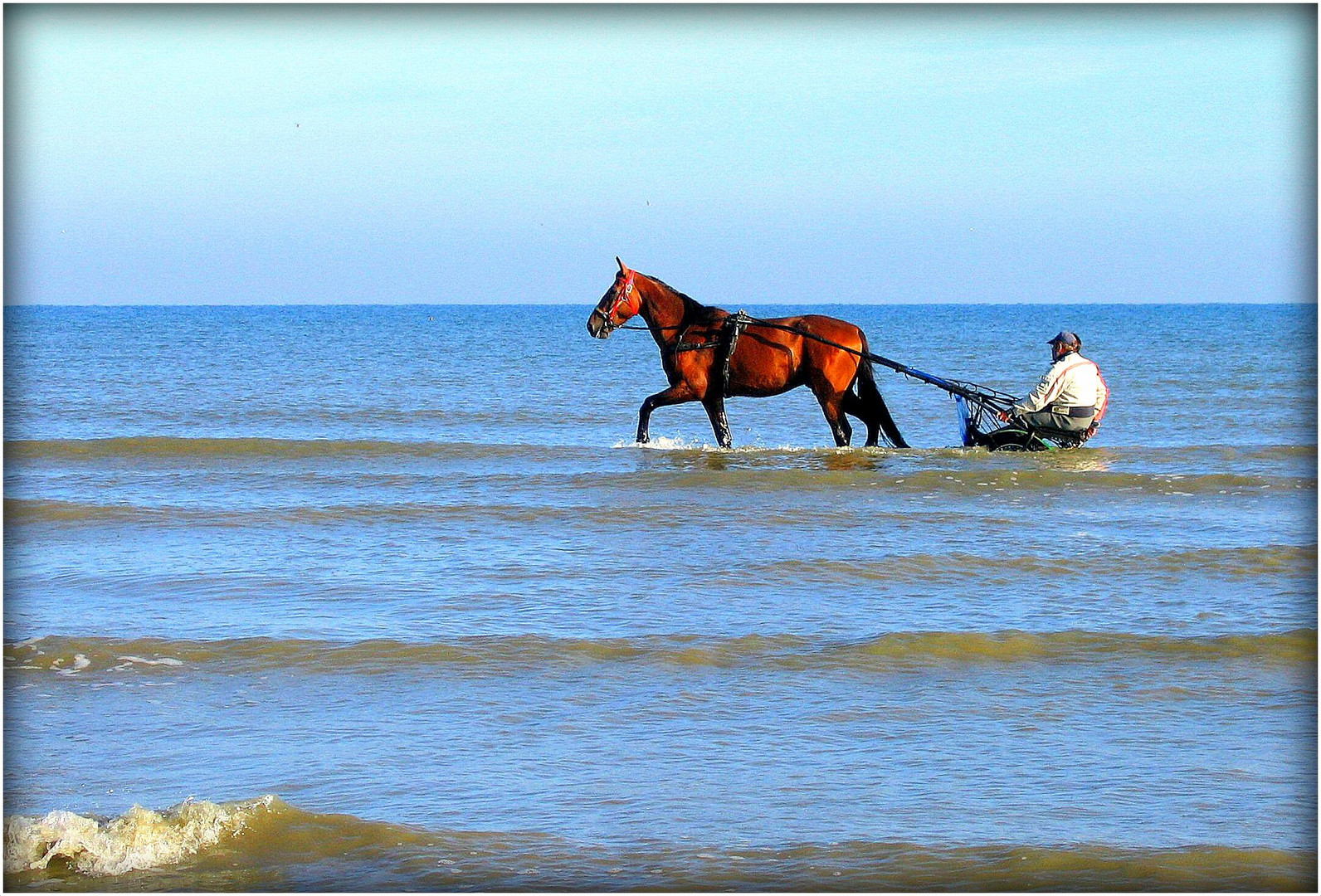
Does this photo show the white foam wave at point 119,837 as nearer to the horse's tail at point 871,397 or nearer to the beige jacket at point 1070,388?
the beige jacket at point 1070,388

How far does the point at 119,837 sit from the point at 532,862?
128 centimetres

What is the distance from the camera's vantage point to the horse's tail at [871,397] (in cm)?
1327

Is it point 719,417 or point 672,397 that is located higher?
point 672,397

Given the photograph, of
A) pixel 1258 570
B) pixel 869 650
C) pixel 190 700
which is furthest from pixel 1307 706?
pixel 190 700

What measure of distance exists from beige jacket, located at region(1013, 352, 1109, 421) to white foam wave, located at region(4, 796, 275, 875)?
9199 mm

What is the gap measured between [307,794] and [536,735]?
37.2 inches

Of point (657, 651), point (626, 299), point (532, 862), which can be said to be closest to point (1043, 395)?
point (626, 299)

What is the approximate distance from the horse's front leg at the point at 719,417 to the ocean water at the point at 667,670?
0.71 feet

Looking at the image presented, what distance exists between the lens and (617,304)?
13.1 metres

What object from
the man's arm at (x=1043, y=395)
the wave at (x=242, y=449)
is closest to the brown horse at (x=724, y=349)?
the man's arm at (x=1043, y=395)

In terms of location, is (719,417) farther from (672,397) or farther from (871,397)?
(871,397)

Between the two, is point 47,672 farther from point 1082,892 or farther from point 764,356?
point 764,356

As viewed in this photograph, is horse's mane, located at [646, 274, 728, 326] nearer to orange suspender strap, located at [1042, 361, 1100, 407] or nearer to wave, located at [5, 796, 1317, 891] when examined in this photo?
orange suspender strap, located at [1042, 361, 1100, 407]

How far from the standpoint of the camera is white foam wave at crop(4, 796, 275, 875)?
14.1 feet
